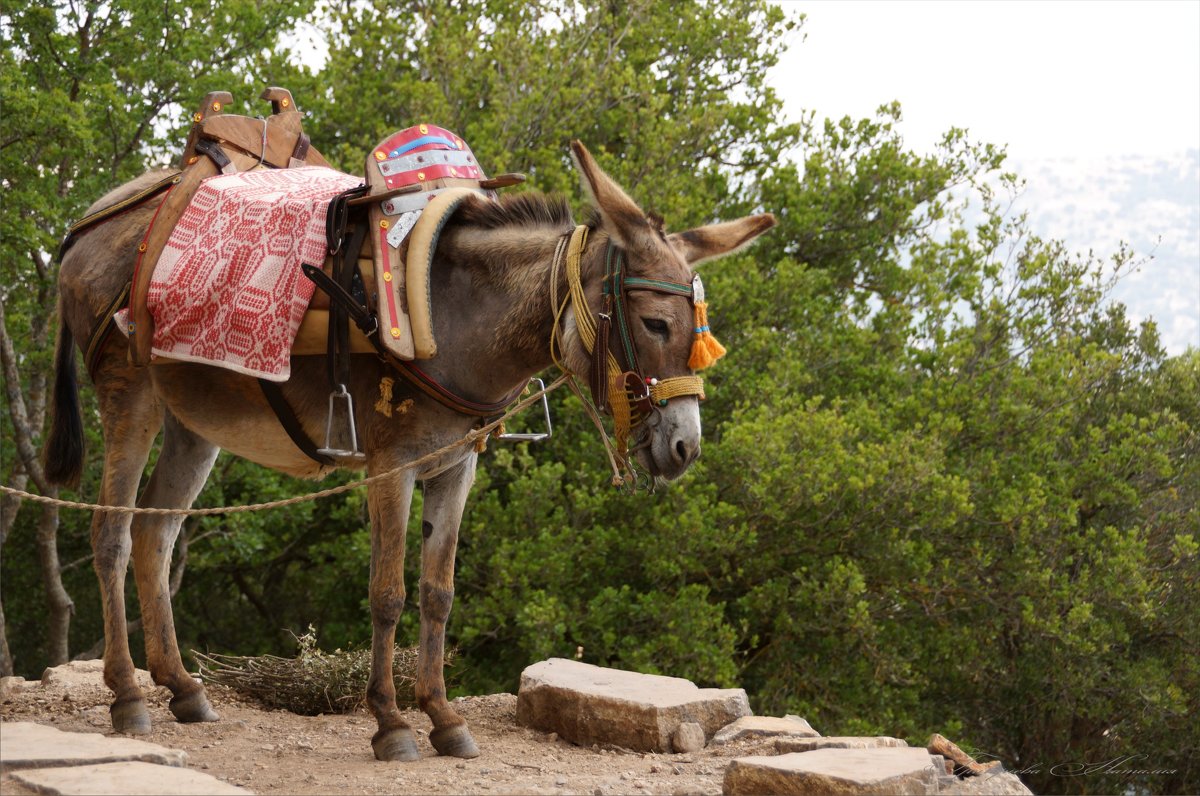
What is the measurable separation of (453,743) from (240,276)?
199 centimetres

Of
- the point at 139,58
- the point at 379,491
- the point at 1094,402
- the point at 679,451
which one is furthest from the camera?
the point at 1094,402

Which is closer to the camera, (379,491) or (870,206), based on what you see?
(379,491)

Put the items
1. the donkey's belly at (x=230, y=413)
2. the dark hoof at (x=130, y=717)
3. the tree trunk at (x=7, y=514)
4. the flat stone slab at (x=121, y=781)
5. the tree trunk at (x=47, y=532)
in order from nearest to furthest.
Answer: the flat stone slab at (x=121, y=781) < the donkey's belly at (x=230, y=413) < the dark hoof at (x=130, y=717) < the tree trunk at (x=7, y=514) < the tree trunk at (x=47, y=532)

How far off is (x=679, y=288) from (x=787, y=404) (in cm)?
847

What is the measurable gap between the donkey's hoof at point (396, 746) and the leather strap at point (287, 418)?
3.52 feet

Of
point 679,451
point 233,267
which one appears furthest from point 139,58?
point 679,451

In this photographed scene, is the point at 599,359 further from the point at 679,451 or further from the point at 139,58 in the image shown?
the point at 139,58

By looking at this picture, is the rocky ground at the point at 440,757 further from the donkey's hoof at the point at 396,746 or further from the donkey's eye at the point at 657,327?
the donkey's eye at the point at 657,327

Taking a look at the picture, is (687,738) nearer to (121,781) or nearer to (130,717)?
(130,717)

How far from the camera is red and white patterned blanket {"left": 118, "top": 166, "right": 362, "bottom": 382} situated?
14.9ft

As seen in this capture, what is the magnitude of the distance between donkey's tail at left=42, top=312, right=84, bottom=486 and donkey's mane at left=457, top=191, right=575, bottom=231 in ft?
7.03

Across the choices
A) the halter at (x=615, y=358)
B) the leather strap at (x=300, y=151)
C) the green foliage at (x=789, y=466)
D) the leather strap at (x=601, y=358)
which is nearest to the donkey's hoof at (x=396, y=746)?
the halter at (x=615, y=358)

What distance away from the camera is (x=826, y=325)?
Result: 47.1 ft

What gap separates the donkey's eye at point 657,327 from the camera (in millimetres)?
4230
